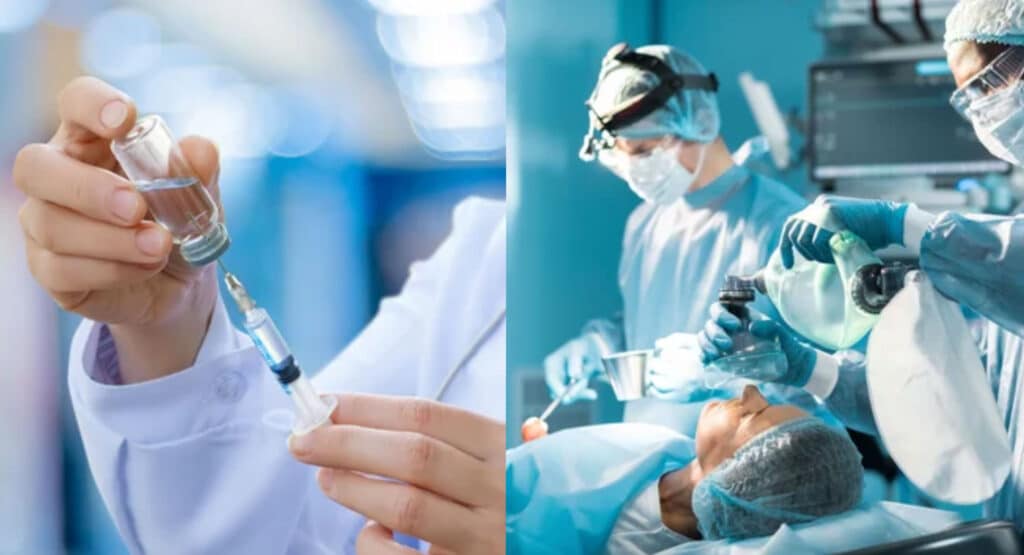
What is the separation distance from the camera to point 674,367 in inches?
90.0

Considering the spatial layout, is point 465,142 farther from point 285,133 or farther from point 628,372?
point 628,372

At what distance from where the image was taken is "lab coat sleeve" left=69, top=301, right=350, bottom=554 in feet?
7.12

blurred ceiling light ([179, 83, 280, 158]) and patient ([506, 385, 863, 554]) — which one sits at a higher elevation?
blurred ceiling light ([179, 83, 280, 158])

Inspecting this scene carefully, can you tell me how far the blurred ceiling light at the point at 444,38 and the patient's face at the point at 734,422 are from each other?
0.77 m

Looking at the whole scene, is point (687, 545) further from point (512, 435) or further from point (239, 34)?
point (239, 34)

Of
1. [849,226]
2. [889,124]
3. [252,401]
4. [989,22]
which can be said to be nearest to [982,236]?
[849,226]

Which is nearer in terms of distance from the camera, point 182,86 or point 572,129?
point 182,86

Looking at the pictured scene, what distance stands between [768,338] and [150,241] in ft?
3.59

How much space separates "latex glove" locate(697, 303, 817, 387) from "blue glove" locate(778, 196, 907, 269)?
15cm

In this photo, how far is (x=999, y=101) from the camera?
6.63 feet

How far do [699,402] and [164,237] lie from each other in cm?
103

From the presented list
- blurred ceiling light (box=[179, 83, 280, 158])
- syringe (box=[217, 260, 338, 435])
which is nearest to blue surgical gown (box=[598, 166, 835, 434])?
syringe (box=[217, 260, 338, 435])

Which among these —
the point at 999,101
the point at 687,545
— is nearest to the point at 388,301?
the point at 687,545

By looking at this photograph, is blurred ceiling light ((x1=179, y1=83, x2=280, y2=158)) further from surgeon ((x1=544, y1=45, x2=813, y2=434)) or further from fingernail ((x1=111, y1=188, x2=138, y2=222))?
surgeon ((x1=544, y1=45, x2=813, y2=434))
